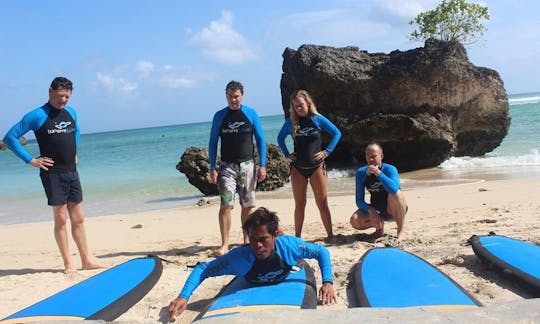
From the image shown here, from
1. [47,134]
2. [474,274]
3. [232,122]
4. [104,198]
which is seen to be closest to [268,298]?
[474,274]

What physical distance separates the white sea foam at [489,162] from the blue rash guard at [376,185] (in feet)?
30.8

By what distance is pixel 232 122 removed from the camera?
17.4 ft

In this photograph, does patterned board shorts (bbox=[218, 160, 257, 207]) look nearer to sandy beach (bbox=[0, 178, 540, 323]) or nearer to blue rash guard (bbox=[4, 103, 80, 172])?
sandy beach (bbox=[0, 178, 540, 323])

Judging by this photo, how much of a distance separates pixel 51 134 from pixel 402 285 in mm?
3660

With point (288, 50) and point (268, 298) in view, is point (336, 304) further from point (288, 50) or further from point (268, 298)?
point (288, 50)

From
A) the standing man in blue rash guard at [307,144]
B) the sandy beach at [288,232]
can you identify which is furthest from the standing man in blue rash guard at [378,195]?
the standing man in blue rash guard at [307,144]

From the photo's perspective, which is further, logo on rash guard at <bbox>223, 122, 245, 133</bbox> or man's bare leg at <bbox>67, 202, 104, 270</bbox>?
logo on rash guard at <bbox>223, 122, 245, 133</bbox>

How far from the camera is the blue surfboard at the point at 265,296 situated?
129 inches

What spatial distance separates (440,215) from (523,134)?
19.3 m

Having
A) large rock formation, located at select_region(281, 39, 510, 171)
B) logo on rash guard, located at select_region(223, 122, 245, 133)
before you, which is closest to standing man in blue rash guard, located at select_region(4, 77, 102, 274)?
logo on rash guard, located at select_region(223, 122, 245, 133)

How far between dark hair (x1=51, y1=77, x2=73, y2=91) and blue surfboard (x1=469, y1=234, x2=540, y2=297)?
4.41 m

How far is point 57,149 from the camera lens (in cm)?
480

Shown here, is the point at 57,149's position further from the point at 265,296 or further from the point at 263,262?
the point at 265,296

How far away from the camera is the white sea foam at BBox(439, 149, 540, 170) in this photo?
13.4m
